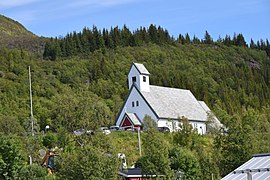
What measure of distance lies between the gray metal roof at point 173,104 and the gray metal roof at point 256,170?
34269 mm

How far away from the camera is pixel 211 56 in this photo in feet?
392

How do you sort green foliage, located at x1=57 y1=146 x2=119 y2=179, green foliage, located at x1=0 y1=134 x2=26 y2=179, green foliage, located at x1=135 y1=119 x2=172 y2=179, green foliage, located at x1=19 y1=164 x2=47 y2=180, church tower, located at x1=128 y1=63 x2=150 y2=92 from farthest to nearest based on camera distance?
church tower, located at x1=128 y1=63 x2=150 y2=92 → green foliage, located at x1=0 y1=134 x2=26 y2=179 → green foliage, located at x1=135 y1=119 x2=172 y2=179 → green foliage, located at x1=19 y1=164 x2=47 y2=180 → green foliage, located at x1=57 y1=146 x2=119 y2=179

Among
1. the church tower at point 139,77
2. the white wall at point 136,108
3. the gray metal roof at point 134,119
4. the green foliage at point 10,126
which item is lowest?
the green foliage at point 10,126

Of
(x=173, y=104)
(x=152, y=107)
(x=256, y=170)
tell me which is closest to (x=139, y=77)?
(x=152, y=107)

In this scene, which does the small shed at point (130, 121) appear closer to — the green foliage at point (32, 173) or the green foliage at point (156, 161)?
the green foliage at point (156, 161)

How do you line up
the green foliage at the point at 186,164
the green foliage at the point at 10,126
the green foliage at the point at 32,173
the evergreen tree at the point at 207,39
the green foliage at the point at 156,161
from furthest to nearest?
the evergreen tree at the point at 207,39 < the green foliage at the point at 10,126 < the green foliage at the point at 186,164 < the green foliage at the point at 156,161 < the green foliage at the point at 32,173

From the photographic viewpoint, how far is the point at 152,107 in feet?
183

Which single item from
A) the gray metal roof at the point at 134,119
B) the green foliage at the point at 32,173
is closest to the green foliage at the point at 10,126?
the gray metal roof at the point at 134,119

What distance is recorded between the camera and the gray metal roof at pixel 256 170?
63.1 ft

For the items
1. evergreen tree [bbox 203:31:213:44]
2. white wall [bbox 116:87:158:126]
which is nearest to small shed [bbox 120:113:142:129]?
white wall [bbox 116:87:158:126]

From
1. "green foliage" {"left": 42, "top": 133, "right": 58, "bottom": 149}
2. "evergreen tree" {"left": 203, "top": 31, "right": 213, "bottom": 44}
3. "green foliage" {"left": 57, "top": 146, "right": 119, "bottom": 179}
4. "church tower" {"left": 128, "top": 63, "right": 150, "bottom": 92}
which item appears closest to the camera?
"green foliage" {"left": 57, "top": 146, "right": 119, "bottom": 179}

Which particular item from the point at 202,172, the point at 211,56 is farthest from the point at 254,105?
the point at 202,172

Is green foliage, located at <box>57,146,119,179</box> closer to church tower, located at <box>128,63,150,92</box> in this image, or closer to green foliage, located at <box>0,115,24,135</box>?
green foliage, located at <box>0,115,24,135</box>

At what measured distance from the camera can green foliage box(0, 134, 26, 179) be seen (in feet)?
97.1
